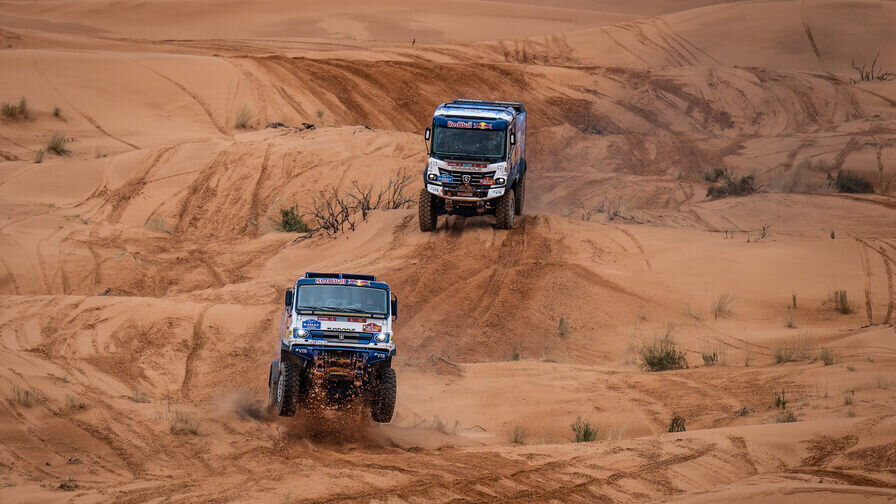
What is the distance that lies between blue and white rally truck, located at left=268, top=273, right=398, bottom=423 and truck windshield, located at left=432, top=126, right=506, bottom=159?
371 inches

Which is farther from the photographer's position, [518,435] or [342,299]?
[518,435]

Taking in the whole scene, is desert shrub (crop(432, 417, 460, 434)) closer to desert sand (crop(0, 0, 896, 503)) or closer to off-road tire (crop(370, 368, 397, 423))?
desert sand (crop(0, 0, 896, 503))

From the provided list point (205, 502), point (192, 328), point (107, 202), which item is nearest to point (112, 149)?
point (107, 202)

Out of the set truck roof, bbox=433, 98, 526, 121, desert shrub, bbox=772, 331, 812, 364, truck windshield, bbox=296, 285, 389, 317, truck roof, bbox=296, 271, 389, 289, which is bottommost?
→ desert shrub, bbox=772, 331, 812, 364

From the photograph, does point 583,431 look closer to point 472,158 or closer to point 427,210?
point 472,158

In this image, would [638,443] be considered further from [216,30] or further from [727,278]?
[216,30]

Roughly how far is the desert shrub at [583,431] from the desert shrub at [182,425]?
4902 millimetres

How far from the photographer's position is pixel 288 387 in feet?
41.0

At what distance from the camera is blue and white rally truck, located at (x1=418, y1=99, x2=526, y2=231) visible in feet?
71.9

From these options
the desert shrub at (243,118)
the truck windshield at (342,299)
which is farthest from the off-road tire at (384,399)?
the desert shrub at (243,118)

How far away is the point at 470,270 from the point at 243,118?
16.2m

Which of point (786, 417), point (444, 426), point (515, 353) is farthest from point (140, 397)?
point (786, 417)

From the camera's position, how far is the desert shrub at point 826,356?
15.6 metres

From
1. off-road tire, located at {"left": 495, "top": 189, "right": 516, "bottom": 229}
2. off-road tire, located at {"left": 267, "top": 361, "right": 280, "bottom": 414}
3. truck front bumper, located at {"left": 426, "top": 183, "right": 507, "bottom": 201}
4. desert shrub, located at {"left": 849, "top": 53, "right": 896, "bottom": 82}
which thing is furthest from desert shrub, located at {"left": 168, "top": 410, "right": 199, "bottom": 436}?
desert shrub, located at {"left": 849, "top": 53, "right": 896, "bottom": 82}
